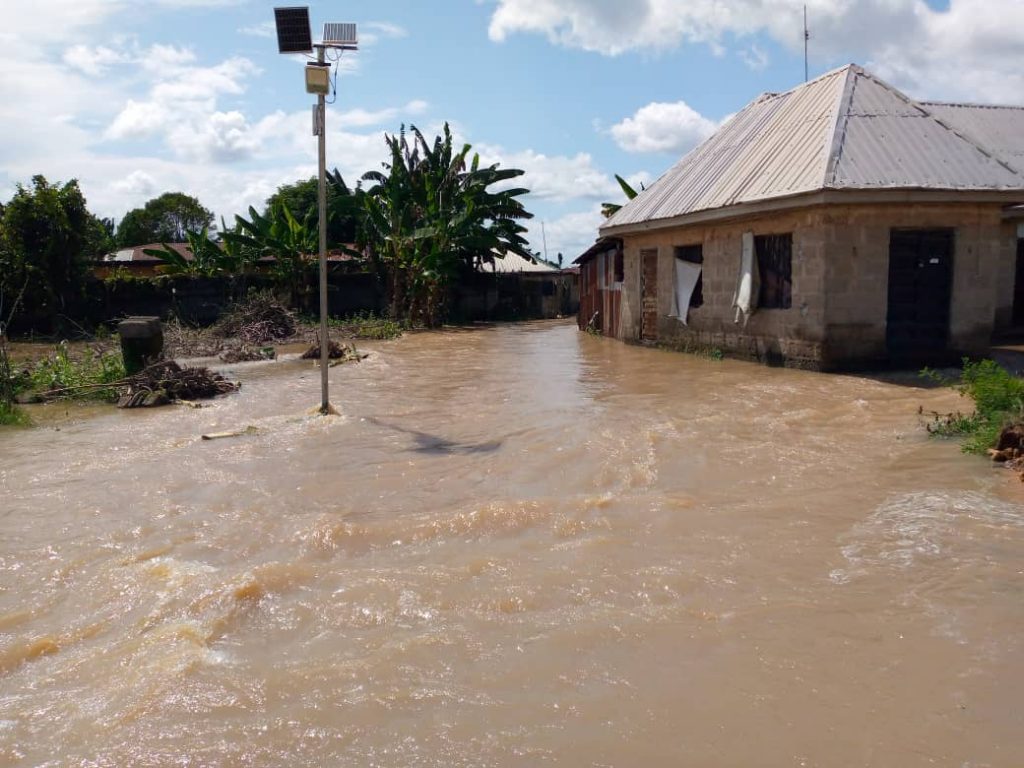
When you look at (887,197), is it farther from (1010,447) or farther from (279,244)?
(279,244)

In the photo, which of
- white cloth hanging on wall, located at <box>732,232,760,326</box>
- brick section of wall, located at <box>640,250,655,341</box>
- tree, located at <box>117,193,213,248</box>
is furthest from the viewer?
tree, located at <box>117,193,213,248</box>

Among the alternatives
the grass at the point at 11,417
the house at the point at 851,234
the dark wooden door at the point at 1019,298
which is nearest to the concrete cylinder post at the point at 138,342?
the grass at the point at 11,417

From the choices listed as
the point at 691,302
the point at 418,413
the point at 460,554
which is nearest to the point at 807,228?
the point at 691,302

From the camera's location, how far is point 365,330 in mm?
22312

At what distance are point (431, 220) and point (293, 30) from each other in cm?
1544

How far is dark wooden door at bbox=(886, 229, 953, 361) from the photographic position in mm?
11852

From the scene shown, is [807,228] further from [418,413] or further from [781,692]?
[781,692]

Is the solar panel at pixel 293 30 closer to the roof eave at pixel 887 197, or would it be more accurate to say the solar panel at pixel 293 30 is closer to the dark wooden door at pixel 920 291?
the roof eave at pixel 887 197

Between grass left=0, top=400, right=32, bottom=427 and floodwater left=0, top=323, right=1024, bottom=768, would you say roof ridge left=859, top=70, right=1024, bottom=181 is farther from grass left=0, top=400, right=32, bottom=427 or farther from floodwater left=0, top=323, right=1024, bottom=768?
grass left=0, top=400, right=32, bottom=427

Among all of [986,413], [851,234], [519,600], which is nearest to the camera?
[519,600]

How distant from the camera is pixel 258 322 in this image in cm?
2059

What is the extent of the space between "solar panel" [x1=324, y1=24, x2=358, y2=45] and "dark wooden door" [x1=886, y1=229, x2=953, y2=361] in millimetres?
7541

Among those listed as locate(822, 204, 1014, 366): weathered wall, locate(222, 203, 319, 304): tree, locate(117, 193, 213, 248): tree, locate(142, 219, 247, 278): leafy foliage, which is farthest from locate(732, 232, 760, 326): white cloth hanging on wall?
locate(117, 193, 213, 248): tree

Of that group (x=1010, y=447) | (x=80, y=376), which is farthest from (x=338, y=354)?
(x=1010, y=447)
